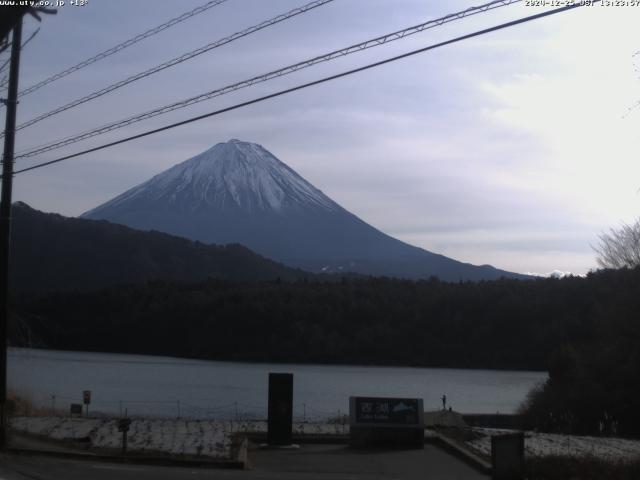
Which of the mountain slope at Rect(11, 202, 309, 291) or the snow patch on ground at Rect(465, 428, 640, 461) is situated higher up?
the mountain slope at Rect(11, 202, 309, 291)

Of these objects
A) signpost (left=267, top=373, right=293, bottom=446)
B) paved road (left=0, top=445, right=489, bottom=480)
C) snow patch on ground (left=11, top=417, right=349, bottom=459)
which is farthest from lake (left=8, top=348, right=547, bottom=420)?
paved road (left=0, top=445, right=489, bottom=480)

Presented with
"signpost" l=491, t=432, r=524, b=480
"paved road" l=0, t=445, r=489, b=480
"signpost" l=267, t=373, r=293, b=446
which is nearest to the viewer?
"signpost" l=491, t=432, r=524, b=480

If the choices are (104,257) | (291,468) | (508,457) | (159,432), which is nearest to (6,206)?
(159,432)

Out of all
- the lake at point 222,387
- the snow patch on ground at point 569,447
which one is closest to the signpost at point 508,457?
the snow patch on ground at point 569,447

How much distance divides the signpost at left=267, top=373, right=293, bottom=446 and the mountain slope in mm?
97304

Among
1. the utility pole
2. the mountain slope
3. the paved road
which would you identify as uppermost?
the mountain slope

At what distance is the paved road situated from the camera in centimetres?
1587

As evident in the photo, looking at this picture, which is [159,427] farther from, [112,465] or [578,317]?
[578,317]

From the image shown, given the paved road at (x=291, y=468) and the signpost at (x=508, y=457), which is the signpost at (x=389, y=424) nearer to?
the paved road at (x=291, y=468)

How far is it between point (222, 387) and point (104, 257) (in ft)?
275

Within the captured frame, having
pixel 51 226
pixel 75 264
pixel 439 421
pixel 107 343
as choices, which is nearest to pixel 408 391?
pixel 439 421

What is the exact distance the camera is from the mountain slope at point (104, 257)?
124750 millimetres

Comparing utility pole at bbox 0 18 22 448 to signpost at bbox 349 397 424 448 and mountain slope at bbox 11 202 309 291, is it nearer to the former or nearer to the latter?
signpost at bbox 349 397 424 448

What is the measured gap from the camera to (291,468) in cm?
1767
